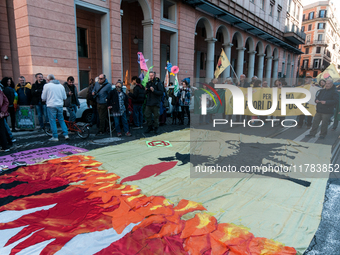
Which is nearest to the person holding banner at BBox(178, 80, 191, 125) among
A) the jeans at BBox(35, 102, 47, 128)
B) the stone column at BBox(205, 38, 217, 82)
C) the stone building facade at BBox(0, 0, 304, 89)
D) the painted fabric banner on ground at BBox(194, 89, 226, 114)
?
the painted fabric banner on ground at BBox(194, 89, 226, 114)

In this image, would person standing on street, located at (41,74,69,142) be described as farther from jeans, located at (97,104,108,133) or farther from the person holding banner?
the person holding banner

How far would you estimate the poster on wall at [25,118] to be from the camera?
815 centimetres

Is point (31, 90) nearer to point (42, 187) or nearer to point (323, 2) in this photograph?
point (42, 187)

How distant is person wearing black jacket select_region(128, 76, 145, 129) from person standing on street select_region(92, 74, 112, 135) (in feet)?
3.44

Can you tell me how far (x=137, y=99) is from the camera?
879cm

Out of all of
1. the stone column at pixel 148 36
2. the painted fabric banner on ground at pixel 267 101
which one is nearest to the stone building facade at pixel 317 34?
the stone column at pixel 148 36

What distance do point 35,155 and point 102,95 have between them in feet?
9.80

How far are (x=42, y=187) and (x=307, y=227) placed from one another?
3812mm

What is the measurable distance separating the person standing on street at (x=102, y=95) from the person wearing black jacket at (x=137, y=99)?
3.44 feet

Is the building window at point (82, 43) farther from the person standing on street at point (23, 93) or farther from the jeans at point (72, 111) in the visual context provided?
the jeans at point (72, 111)

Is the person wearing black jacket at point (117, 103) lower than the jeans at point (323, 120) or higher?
higher

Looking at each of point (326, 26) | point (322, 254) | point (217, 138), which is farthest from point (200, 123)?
point (326, 26)

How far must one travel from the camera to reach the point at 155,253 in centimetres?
233

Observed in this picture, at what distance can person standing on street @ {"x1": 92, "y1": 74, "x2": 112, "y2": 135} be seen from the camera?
7.77 metres
